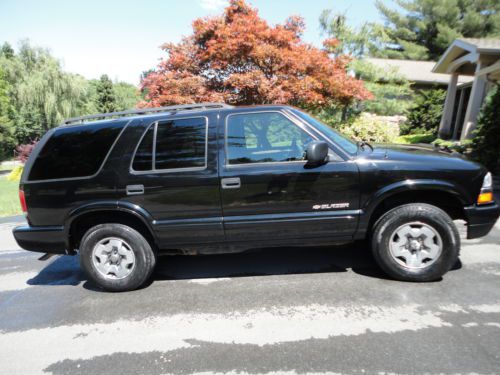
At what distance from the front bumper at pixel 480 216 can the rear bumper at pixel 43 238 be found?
13.9ft

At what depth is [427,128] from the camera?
739 inches

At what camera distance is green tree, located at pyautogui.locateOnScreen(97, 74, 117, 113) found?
4135 cm

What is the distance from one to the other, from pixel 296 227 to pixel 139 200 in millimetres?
1665

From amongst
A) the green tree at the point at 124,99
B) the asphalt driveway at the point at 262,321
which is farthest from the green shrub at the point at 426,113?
the green tree at the point at 124,99

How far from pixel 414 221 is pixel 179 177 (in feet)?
8.00

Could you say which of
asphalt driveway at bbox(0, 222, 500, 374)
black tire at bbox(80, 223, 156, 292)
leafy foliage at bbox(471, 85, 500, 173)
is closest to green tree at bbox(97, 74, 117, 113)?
leafy foliage at bbox(471, 85, 500, 173)

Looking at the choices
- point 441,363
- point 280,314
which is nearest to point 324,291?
point 280,314

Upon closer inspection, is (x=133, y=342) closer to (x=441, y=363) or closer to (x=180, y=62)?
(x=441, y=363)

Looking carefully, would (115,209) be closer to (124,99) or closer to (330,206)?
(330,206)

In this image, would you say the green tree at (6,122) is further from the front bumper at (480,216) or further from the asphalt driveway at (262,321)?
the front bumper at (480,216)

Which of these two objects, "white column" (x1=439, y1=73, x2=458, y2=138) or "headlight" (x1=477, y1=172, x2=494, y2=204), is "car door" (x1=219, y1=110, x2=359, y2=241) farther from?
"white column" (x1=439, y1=73, x2=458, y2=138)

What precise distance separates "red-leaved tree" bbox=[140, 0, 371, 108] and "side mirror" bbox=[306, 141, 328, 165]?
20.8 ft

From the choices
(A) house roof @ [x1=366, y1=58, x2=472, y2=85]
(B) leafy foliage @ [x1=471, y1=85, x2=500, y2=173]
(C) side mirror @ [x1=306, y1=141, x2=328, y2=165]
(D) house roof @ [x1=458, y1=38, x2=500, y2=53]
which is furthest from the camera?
(A) house roof @ [x1=366, y1=58, x2=472, y2=85]

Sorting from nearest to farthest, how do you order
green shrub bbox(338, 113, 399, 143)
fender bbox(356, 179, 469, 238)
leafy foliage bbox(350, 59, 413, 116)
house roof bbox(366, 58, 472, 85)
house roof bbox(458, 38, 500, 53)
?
fender bbox(356, 179, 469, 238)
house roof bbox(458, 38, 500, 53)
green shrub bbox(338, 113, 399, 143)
leafy foliage bbox(350, 59, 413, 116)
house roof bbox(366, 58, 472, 85)
